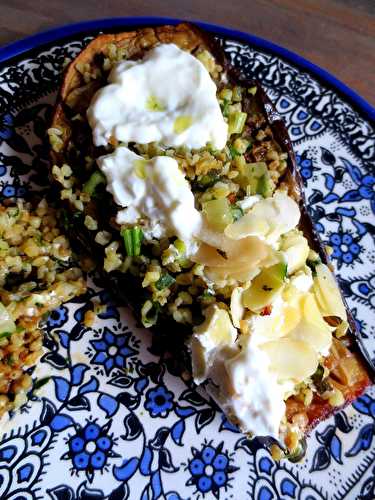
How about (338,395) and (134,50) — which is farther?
(134,50)

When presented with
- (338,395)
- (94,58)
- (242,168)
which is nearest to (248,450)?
(338,395)

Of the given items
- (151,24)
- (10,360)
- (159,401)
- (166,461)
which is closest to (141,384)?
(159,401)

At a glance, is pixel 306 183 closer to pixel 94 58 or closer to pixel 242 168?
pixel 242 168

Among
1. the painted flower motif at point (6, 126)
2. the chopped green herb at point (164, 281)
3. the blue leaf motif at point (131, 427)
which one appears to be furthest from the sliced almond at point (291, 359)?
the painted flower motif at point (6, 126)

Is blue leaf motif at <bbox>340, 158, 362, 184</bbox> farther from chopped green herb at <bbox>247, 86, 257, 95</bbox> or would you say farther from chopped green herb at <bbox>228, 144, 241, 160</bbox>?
chopped green herb at <bbox>228, 144, 241, 160</bbox>

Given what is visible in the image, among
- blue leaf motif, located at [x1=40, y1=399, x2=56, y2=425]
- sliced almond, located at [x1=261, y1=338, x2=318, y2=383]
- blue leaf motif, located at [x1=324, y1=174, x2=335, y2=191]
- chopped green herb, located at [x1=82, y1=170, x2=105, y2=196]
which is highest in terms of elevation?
chopped green herb, located at [x1=82, y1=170, x2=105, y2=196]

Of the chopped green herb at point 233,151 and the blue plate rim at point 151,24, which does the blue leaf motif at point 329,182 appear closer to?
the blue plate rim at point 151,24

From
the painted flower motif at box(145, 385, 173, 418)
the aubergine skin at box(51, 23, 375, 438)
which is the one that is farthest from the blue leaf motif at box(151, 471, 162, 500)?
the aubergine skin at box(51, 23, 375, 438)
